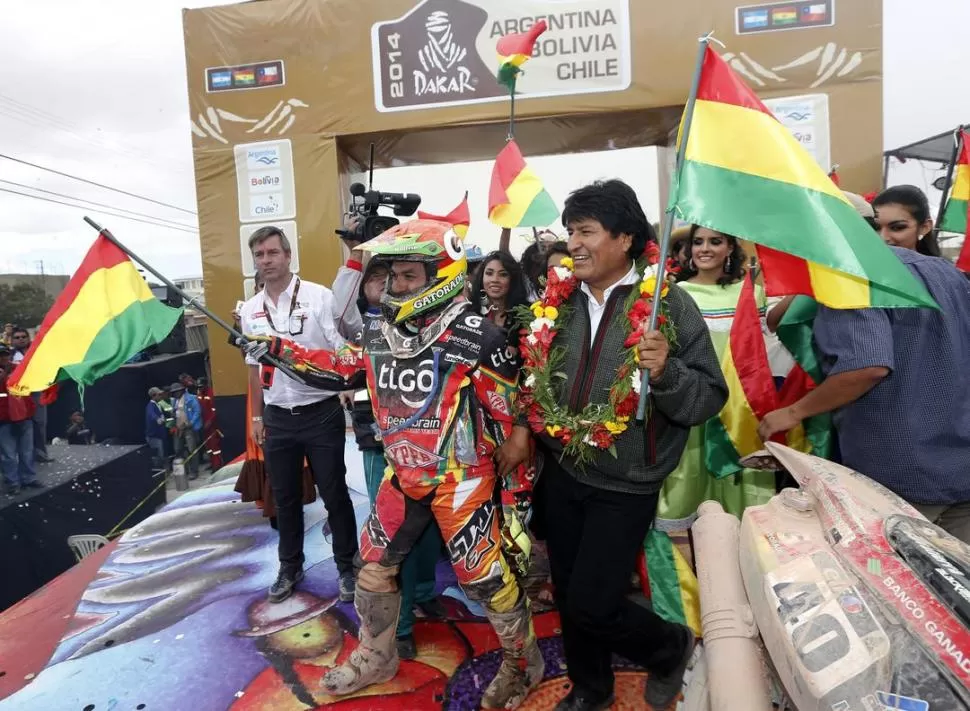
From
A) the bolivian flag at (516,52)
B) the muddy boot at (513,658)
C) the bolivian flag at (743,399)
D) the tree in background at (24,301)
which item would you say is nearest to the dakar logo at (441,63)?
the bolivian flag at (516,52)

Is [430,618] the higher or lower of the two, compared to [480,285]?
lower

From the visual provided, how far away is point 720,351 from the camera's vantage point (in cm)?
285

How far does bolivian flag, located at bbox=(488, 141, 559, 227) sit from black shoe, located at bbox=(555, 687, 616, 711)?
10.4 feet

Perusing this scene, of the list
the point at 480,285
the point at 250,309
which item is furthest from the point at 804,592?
the point at 250,309

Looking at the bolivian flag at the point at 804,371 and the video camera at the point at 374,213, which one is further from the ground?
the video camera at the point at 374,213

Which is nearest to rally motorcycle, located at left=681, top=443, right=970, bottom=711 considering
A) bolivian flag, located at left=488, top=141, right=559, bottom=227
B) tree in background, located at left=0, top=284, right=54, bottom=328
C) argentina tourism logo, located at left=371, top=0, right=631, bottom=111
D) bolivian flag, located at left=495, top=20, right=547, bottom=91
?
bolivian flag, located at left=488, top=141, right=559, bottom=227

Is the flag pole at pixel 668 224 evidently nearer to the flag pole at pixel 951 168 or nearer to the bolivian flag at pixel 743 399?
the bolivian flag at pixel 743 399

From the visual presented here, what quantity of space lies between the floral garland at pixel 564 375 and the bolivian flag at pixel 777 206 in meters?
0.31

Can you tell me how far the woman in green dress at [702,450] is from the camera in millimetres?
2828

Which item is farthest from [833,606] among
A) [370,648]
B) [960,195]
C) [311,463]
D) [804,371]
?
[960,195]

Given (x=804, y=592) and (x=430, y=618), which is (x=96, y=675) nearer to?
(x=430, y=618)

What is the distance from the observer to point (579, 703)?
7.77 ft

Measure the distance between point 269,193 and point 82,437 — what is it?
686cm

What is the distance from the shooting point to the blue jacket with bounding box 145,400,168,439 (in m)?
10.7
